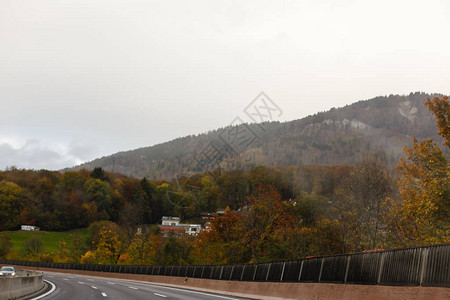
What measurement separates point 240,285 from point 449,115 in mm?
19618

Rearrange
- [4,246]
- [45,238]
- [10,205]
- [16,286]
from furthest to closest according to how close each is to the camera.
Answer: [10,205] → [45,238] → [4,246] → [16,286]

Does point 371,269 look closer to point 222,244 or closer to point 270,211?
point 270,211

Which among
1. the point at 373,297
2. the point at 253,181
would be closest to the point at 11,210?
the point at 253,181

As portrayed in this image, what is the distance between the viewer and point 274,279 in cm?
2203

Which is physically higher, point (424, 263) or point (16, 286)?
point (424, 263)

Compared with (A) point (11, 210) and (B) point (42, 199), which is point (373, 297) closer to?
(A) point (11, 210)

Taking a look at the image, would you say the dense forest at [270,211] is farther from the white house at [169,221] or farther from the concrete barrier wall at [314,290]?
the concrete barrier wall at [314,290]

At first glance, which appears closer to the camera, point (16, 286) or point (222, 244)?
point (16, 286)

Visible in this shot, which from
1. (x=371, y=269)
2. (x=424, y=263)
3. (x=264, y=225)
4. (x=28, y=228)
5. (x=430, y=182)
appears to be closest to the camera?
(x=424, y=263)

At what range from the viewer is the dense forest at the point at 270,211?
32562 millimetres

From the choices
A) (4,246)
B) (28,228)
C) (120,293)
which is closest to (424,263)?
(120,293)

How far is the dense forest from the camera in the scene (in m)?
32.6

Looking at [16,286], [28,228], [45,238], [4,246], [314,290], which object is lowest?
[4,246]

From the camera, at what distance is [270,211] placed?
227 feet
